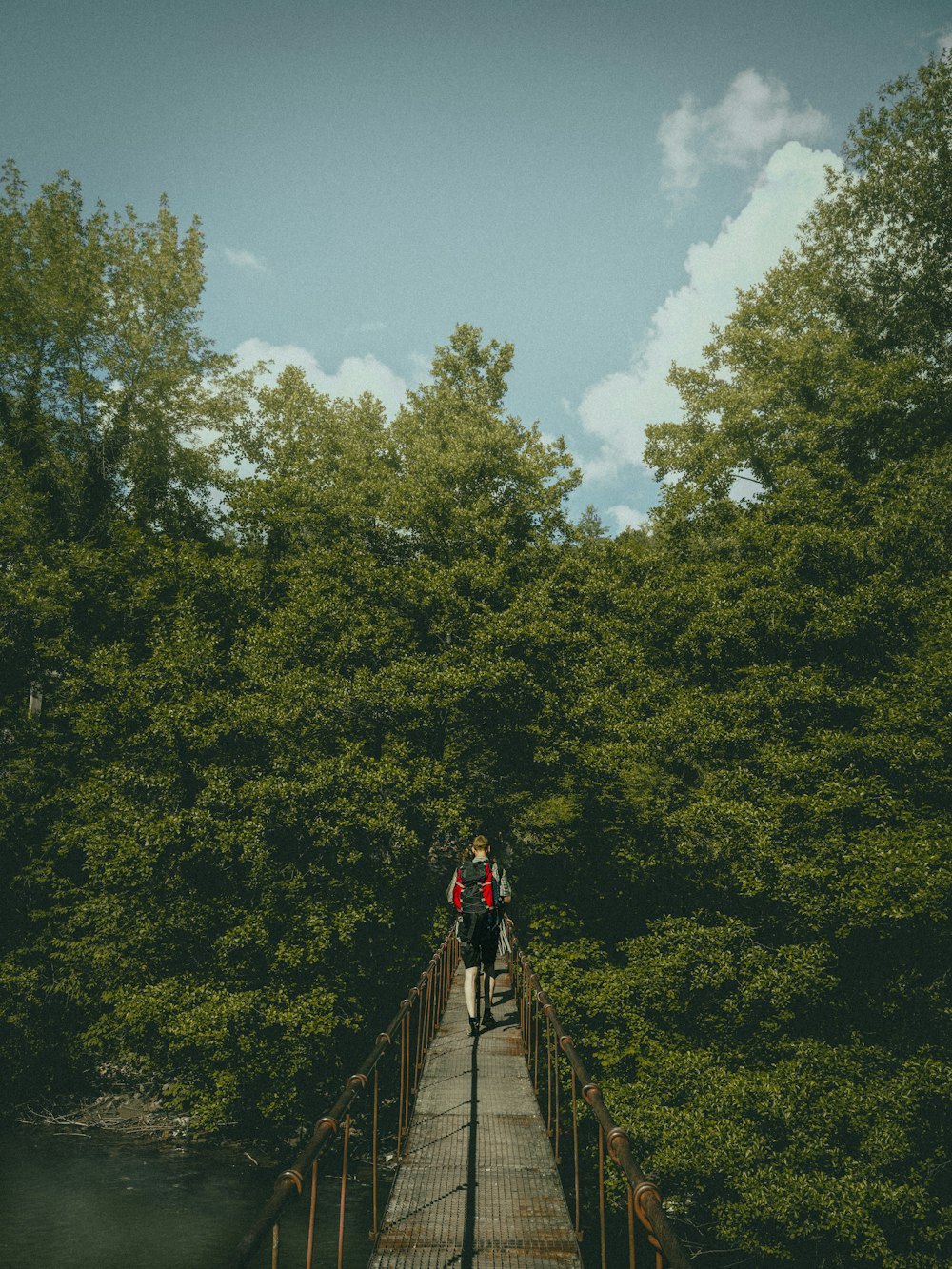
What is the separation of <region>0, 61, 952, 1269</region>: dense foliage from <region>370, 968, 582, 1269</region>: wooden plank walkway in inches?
360

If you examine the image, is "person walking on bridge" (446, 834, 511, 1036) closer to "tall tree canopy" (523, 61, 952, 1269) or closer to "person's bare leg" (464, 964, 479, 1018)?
"person's bare leg" (464, 964, 479, 1018)

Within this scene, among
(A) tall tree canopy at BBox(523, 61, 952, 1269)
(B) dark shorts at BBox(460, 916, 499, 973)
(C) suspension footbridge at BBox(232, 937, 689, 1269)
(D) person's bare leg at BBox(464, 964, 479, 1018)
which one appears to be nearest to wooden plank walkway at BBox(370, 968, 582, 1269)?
(C) suspension footbridge at BBox(232, 937, 689, 1269)

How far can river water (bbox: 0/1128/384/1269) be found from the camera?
14.6 metres

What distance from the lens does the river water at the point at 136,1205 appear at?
1462 cm

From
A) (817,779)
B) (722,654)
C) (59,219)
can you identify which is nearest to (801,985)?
(817,779)

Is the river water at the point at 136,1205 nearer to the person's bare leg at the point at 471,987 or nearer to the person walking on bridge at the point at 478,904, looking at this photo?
the person's bare leg at the point at 471,987

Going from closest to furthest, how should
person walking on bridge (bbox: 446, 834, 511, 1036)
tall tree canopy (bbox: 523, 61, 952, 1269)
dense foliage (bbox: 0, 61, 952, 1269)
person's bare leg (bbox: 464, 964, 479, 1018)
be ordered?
1. person walking on bridge (bbox: 446, 834, 511, 1036)
2. person's bare leg (bbox: 464, 964, 479, 1018)
3. tall tree canopy (bbox: 523, 61, 952, 1269)
4. dense foliage (bbox: 0, 61, 952, 1269)

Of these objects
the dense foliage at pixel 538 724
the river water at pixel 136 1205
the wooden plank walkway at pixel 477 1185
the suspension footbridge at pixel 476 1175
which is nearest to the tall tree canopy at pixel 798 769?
the dense foliage at pixel 538 724

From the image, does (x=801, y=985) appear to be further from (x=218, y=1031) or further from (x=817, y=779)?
(x=218, y=1031)

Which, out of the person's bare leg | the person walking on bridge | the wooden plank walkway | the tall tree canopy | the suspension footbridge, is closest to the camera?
the suspension footbridge

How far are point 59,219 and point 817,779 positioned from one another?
2504 cm

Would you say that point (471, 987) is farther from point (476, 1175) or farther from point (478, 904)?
point (476, 1175)

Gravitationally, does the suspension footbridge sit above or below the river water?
above

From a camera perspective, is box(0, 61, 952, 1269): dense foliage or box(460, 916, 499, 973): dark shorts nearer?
box(460, 916, 499, 973): dark shorts
